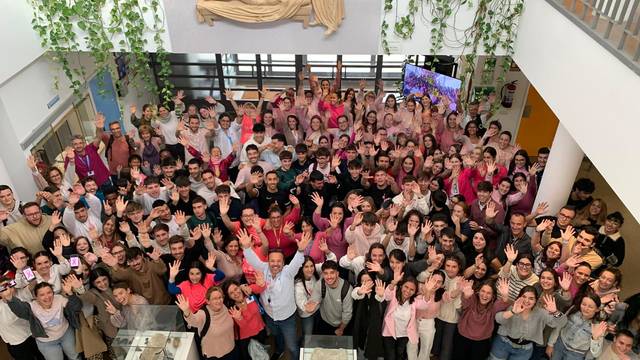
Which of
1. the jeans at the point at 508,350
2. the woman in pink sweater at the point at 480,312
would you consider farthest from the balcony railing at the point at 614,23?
the jeans at the point at 508,350

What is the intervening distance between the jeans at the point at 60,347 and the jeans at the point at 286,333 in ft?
6.46

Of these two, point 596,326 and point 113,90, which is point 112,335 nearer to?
point 596,326

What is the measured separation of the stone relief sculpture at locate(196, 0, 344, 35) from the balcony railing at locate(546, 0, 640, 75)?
299cm

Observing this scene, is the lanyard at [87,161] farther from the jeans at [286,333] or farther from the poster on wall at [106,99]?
the jeans at [286,333]

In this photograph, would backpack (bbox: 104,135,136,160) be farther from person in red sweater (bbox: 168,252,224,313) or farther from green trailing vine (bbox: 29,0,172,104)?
person in red sweater (bbox: 168,252,224,313)

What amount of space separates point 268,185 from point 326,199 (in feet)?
2.50

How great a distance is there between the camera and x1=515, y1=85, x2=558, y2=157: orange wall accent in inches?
352

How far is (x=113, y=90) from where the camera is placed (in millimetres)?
9375

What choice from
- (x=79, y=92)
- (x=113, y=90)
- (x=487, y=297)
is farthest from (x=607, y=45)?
(x=113, y=90)

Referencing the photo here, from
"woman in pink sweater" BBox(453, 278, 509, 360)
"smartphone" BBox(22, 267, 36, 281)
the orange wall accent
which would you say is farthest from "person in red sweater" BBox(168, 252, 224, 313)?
the orange wall accent

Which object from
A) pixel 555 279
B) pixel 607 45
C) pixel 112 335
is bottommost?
pixel 112 335

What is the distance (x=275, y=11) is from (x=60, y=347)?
16.0 ft

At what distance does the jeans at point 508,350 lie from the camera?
4.86 metres

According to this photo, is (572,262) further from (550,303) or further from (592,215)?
(592,215)
